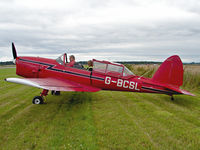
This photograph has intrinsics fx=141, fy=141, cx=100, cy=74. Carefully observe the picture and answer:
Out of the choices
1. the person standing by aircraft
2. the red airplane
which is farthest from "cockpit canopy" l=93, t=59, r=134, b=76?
the person standing by aircraft

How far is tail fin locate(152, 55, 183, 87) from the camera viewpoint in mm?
6102

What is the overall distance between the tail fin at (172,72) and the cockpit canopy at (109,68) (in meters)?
1.50

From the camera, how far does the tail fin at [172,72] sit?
6.10 meters

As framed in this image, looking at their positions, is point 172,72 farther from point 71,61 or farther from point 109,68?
point 71,61

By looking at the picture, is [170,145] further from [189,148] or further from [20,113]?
[20,113]

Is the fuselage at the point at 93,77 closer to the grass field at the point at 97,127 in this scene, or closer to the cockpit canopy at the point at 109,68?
the cockpit canopy at the point at 109,68

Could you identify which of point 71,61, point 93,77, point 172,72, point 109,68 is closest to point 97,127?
point 93,77

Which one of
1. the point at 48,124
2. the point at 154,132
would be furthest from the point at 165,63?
the point at 48,124

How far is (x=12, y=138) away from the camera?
310 centimetres

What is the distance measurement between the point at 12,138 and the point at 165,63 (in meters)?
6.14

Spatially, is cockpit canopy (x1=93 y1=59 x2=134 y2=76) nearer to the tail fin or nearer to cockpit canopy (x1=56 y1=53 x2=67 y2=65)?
cockpit canopy (x1=56 y1=53 x2=67 y2=65)

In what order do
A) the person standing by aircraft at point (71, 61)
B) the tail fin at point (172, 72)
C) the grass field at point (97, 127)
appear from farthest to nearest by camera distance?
1. the person standing by aircraft at point (71, 61)
2. the tail fin at point (172, 72)
3. the grass field at point (97, 127)

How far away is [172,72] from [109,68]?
2.76m

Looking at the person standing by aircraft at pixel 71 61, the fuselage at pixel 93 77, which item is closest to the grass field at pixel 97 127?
the fuselage at pixel 93 77
